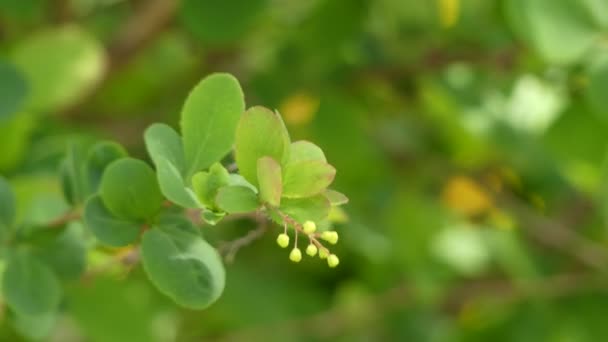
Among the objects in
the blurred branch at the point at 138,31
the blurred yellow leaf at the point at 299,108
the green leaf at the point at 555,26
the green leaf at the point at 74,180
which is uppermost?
the blurred yellow leaf at the point at 299,108

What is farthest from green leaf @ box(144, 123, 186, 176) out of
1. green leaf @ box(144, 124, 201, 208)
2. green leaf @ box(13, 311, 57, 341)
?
green leaf @ box(13, 311, 57, 341)

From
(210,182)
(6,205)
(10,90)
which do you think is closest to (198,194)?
(210,182)

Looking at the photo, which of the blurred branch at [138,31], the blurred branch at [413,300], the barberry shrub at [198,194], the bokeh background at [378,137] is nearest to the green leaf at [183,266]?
the barberry shrub at [198,194]

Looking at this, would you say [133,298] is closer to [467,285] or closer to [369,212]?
[369,212]

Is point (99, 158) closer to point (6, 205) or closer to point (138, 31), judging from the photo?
point (6, 205)

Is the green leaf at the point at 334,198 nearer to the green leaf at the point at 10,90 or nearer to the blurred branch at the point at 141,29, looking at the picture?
the green leaf at the point at 10,90

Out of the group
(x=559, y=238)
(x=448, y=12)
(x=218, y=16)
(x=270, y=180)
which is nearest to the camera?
(x=270, y=180)
